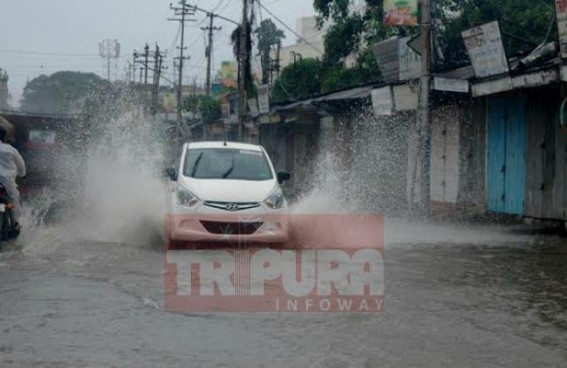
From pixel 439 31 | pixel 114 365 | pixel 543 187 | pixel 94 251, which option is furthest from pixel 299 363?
pixel 439 31

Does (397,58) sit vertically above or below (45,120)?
above

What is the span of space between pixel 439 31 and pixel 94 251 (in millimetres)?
24049

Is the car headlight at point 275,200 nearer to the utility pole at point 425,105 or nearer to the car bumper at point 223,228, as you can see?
the car bumper at point 223,228

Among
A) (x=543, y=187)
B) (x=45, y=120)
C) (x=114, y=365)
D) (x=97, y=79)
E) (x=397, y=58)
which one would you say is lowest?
(x=114, y=365)

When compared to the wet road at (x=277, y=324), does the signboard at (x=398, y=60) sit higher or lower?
higher

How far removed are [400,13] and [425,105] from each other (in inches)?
164

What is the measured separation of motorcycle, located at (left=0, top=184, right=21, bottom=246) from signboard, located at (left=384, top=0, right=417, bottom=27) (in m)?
12.4

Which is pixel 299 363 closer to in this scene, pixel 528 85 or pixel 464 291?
pixel 464 291

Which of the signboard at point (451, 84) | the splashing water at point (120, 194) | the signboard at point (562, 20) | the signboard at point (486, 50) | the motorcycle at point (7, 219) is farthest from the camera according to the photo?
the signboard at point (451, 84)

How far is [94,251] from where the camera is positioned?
11.8 metres

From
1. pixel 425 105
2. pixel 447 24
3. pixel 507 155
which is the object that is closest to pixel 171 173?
pixel 425 105

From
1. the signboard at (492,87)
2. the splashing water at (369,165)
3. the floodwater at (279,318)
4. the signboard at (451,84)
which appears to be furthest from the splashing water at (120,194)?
the signboard at (492,87)

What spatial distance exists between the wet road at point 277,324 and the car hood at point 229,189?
136 cm

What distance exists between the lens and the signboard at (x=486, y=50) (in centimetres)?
Answer: 1650
